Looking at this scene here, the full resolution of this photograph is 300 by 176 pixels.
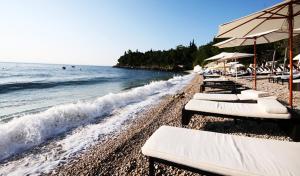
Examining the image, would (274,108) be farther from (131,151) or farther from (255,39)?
(255,39)

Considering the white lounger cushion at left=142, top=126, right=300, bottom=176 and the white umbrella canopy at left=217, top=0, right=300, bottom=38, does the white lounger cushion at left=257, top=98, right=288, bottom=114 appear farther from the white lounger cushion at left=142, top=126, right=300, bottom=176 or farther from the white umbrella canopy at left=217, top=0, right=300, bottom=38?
the white umbrella canopy at left=217, top=0, right=300, bottom=38

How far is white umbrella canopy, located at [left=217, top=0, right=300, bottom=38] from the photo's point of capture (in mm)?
4910

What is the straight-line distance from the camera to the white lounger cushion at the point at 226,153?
8.16ft

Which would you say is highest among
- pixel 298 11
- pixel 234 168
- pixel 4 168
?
pixel 298 11

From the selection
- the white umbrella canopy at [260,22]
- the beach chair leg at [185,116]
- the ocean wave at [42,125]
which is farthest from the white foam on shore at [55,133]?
the white umbrella canopy at [260,22]

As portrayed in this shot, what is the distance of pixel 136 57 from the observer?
14725cm

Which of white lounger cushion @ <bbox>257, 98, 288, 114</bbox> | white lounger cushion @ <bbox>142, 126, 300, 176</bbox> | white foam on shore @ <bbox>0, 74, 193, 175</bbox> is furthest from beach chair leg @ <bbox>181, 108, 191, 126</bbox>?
white foam on shore @ <bbox>0, 74, 193, 175</bbox>

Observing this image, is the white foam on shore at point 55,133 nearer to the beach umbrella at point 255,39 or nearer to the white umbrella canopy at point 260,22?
the white umbrella canopy at point 260,22

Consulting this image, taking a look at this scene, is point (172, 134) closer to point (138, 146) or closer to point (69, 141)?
point (138, 146)

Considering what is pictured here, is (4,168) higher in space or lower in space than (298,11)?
lower

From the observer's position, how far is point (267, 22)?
5945 mm

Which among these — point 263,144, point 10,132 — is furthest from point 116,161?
point 10,132

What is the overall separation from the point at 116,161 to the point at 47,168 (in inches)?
58.4

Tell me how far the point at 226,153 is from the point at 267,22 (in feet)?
15.5
